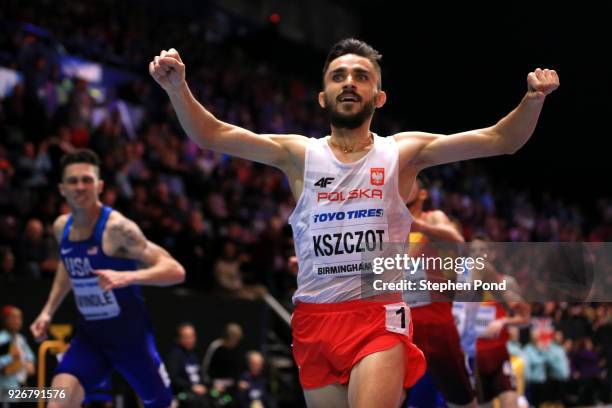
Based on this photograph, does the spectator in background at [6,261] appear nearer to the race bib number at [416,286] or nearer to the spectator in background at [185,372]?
the spectator in background at [185,372]

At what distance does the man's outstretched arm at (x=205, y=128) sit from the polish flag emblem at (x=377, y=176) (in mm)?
528

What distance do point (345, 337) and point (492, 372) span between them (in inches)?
198

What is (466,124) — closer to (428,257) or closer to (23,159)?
(23,159)

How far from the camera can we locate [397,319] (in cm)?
471

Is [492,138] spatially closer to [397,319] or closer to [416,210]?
[397,319]

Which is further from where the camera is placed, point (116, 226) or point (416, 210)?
point (416, 210)

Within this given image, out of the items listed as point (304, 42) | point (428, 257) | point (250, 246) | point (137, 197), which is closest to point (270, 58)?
point (304, 42)

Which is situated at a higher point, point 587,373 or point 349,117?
point 349,117

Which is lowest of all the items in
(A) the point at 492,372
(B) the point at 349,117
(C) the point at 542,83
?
(A) the point at 492,372

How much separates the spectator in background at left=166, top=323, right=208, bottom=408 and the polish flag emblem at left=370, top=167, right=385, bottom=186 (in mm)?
7177

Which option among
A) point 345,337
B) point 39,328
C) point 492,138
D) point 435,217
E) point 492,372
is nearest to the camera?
point 345,337

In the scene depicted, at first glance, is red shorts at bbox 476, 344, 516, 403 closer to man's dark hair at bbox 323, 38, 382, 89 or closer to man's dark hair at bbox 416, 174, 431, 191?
man's dark hair at bbox 416, 174, 431, 191

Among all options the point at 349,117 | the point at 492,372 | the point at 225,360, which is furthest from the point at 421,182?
the point at 225,360

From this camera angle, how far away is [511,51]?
2764cm
